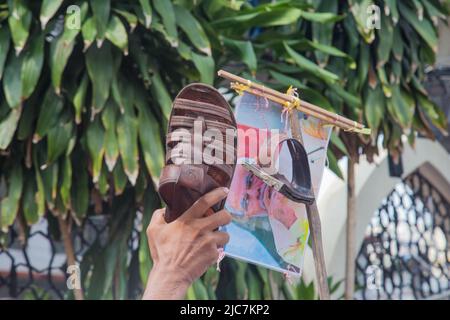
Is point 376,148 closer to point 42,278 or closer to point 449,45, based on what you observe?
point 42,278

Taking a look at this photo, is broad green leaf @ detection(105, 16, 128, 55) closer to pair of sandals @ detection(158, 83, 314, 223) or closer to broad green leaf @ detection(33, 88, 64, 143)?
broad green leaf @ detection(33, 88, 64, 143)

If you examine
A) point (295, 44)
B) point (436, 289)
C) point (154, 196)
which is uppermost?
point (295, 44)

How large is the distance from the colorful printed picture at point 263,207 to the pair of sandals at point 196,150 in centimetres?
28

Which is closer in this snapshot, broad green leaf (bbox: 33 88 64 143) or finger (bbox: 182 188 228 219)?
finger (bbox: 182 188 228 219)

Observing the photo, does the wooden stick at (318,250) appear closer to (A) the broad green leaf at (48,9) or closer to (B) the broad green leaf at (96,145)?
(B) the broad green leaf at (96,145)

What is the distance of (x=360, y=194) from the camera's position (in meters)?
7.36

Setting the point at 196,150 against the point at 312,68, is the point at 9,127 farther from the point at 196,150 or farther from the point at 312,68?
the point at 196,150

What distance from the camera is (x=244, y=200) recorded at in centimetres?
191

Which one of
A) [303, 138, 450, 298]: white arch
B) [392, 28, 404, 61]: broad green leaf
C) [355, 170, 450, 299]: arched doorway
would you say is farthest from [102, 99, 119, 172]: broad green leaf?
[355, 170, 450, 299]: arched doorway

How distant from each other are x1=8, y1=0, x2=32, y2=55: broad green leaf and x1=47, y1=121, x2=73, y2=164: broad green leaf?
15.7 inches

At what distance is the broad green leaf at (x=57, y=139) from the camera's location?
13.4ft

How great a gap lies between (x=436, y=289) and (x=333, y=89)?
4.43 metres

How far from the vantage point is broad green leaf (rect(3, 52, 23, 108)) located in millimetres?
4023
